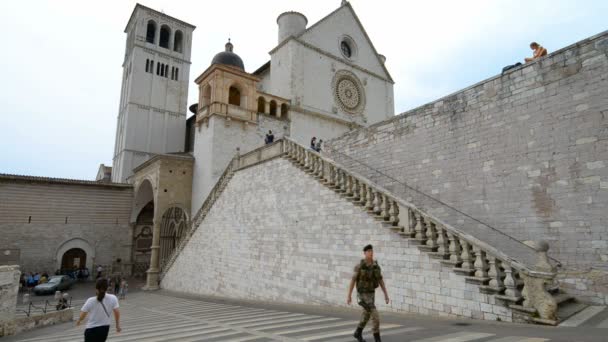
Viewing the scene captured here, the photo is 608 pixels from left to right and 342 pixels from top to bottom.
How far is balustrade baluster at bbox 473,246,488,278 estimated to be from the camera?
5.91 metres

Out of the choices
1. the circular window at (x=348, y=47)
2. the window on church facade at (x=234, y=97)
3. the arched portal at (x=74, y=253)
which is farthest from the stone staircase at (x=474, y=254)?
the circular window at (x=348, y=47)

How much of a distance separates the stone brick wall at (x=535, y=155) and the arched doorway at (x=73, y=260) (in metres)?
21.6

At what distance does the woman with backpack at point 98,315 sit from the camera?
402 cm

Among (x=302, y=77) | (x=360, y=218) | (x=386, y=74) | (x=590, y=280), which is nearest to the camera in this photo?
(x=590, y=280)

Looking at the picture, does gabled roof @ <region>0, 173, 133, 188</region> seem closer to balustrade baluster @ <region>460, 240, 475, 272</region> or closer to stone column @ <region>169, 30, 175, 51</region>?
stone column @ <region>169, 30, 175, 51</region>

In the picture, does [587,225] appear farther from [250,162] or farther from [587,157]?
[250,162]

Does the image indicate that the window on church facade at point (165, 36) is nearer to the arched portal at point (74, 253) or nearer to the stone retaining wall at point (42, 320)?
the arched portal at point (74, 253)

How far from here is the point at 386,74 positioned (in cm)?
2983

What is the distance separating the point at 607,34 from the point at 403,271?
6624 mm

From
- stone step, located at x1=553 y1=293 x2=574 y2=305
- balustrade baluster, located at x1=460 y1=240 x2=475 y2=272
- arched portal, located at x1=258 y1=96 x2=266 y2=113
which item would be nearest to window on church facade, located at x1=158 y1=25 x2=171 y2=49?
arched portal, located at x1=258 y1=96 x2=266 y2=113

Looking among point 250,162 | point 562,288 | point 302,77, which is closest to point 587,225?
point 562,288

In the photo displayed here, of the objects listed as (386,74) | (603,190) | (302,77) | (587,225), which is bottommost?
(587,225)

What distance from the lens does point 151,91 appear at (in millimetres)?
33781

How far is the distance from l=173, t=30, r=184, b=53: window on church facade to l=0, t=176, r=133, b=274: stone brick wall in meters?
19.6
